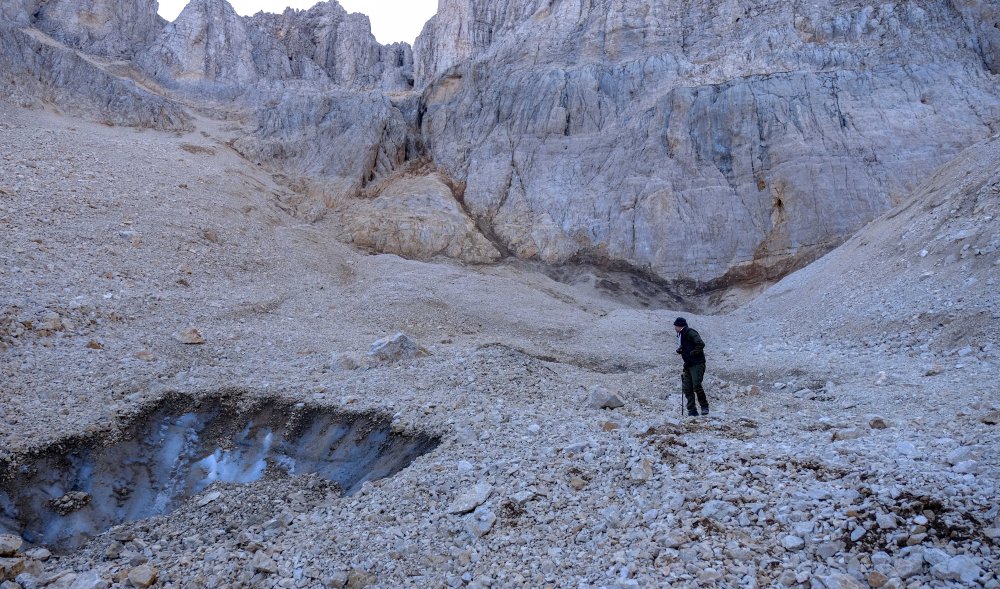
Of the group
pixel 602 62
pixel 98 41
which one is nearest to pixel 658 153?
pixel 602 62

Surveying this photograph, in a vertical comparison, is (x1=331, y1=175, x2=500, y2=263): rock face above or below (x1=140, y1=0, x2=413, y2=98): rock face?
below

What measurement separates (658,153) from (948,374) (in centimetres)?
2678

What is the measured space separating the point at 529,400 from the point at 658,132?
2992 centimetres

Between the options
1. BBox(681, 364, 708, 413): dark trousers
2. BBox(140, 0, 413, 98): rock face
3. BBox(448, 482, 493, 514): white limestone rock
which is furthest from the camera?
BBox(140, 0, 413, 98): rock face

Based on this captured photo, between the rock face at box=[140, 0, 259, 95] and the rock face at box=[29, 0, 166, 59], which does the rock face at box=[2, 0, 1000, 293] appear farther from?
the rock face at box=[140, 0, 259, 95]

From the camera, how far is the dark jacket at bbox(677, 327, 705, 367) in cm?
924

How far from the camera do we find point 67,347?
1167 cm

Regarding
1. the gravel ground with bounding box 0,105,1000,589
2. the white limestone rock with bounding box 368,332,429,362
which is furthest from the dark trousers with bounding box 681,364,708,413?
the white limestone rock with bounding box 368,332,429,362

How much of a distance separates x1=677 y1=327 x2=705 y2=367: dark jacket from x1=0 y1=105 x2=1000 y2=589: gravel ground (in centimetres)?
93

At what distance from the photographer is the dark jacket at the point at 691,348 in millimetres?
9236

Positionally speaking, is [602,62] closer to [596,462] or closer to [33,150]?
[33,150]

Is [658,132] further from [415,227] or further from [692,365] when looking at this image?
[692,365]

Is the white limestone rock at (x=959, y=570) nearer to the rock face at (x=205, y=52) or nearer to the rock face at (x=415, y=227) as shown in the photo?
the rock face at (x=415, y=227)

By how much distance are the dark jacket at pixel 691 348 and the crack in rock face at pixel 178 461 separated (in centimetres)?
425
